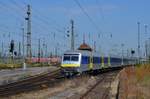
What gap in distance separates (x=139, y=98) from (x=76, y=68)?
80.1ft

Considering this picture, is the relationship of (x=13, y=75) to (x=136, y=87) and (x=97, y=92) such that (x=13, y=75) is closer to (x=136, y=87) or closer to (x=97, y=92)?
(x=136, y=87)

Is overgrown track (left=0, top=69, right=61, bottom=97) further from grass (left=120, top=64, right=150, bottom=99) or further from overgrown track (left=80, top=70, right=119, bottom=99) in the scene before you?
grass (left=120, top=64, right=150, bottom=99)

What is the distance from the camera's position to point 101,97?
23703mm

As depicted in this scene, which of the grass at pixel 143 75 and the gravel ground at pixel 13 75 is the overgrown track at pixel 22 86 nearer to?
the gravel ground at pixel 13 75

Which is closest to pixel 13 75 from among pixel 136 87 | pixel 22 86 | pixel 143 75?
pixel 143 75

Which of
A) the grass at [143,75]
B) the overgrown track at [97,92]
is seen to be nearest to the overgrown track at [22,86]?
the overgrown track at [97,92]

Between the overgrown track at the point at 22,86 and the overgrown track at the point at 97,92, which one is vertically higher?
the overgrown track at the point at 22,86

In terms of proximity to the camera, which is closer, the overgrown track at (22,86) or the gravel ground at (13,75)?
the overgrown track at (22,86)

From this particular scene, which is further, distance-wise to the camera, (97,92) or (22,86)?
(22,86)

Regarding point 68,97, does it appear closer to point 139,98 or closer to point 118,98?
point 118,98

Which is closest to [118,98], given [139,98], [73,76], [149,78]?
[139,98]

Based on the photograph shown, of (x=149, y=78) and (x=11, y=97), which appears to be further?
(x=149, y=78)

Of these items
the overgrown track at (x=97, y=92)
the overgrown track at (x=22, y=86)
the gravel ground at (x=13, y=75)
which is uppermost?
the gravel ground at (x=13, y=75)

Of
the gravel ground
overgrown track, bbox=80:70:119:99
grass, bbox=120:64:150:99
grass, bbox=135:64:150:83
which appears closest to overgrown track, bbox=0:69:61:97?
the gravel ground
